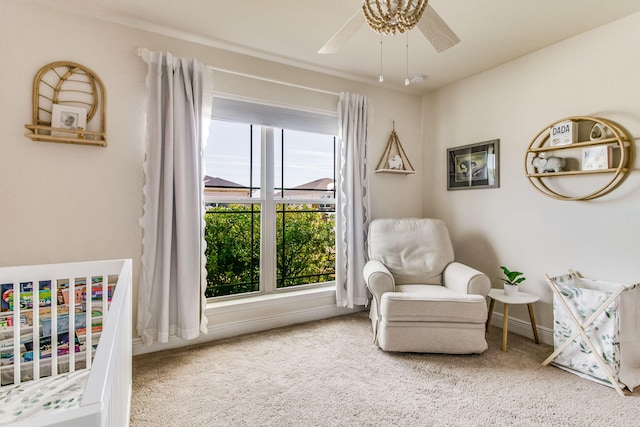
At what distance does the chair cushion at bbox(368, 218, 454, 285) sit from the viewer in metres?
2.85

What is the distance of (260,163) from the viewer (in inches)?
116

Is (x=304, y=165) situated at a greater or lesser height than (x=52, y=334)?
greater

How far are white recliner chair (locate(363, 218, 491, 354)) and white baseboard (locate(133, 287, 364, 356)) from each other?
2.04 feet

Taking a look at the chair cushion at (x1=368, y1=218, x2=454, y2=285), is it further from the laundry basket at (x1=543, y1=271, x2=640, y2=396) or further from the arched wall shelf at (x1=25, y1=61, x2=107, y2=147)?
the arched wall shelf at (x1=25, y1=61, x2=107, y2=147)

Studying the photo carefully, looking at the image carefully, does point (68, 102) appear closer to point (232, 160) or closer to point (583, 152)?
point (232, 160)

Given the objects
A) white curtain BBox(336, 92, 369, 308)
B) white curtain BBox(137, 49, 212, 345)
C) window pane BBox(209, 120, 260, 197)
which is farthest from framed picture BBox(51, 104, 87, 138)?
white curtain BBox(336, 92, 369, 308)

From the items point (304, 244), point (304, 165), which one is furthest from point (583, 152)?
point (304, 244)

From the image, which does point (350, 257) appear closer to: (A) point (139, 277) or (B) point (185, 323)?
(B) point (185, 323)

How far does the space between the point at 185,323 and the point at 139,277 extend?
1.52 ft

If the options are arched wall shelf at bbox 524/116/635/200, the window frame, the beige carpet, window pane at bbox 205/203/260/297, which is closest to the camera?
the beige carpet

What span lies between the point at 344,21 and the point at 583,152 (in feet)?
6.39

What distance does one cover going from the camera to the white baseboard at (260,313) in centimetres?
255

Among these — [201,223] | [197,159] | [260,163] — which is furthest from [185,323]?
[260,163]

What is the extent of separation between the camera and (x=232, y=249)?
2.87m
